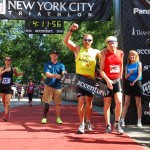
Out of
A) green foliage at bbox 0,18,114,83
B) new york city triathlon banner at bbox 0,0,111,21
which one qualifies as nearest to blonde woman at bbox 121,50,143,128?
new york city triathlon banner at bbox 0,0,111,21

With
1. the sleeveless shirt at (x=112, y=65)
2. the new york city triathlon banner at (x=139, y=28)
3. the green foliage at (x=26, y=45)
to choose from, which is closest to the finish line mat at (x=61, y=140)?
the sleeveless shirt at (x=112, y=65)

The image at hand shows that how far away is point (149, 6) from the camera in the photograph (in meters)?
8.58

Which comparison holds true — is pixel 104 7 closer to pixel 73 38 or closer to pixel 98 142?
pixel 98 142

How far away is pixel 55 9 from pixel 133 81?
3.43 metres

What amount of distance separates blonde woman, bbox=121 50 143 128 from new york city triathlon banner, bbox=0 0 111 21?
2.51 m

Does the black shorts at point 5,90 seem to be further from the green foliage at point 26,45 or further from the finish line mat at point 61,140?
the green foliage at point 26,45

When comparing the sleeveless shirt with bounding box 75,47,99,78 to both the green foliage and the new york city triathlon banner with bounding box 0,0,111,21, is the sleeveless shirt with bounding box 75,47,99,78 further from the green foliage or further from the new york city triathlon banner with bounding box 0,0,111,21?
the green foliage

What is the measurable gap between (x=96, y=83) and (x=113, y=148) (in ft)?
6.12

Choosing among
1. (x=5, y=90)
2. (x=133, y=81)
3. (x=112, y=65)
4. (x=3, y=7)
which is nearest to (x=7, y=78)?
(x=5, y=90)

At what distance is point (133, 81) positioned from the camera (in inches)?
324

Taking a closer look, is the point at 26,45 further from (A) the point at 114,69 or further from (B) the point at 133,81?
(A) the point at 114,69

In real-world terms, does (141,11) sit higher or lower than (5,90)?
higher

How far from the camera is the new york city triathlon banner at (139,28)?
8.58 metres

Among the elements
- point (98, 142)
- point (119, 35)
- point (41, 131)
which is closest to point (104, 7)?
point (119, 35)
